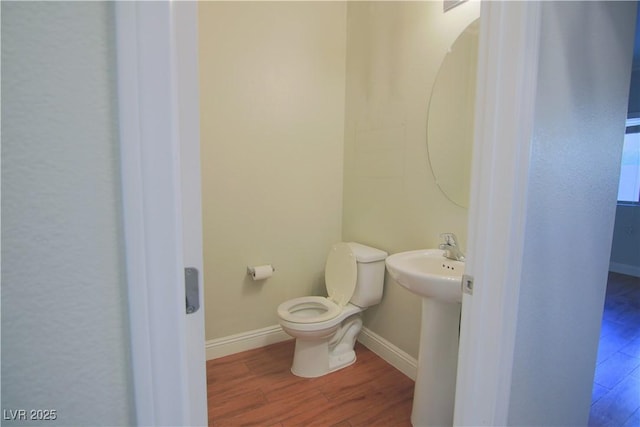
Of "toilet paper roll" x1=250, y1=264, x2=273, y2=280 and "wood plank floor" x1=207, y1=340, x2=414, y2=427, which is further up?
"toilet paper roll" x1=250, y1=264, x2=273, y2=280

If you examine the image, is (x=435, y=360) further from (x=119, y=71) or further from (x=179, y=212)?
(x=119, y=71)

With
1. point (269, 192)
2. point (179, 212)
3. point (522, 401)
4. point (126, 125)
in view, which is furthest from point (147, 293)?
point (269, 192)

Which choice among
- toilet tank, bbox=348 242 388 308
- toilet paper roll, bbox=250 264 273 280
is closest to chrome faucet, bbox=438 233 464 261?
toilet tank, bbox=348 242 388 308

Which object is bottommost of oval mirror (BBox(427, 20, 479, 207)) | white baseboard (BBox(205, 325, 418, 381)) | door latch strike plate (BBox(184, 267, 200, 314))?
white baseboard (BBox(205, 325, 418, 381))

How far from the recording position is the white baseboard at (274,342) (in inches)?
78.2

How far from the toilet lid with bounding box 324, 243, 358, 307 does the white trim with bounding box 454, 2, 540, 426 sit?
3.95 ft

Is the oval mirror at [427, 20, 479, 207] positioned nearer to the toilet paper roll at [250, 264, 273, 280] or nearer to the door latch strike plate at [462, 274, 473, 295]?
the door latch strike plate at [462, 274, 473, 295]

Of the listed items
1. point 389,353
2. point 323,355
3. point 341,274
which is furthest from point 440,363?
point 341,274

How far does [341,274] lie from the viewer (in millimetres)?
2184

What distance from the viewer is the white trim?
764 mm

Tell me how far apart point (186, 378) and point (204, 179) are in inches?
65.7

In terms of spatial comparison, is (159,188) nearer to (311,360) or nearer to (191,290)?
(191,290)

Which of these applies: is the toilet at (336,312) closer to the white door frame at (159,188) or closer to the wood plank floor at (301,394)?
the wood plank floor at (301,394)

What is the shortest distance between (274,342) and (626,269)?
4808 millimetres
